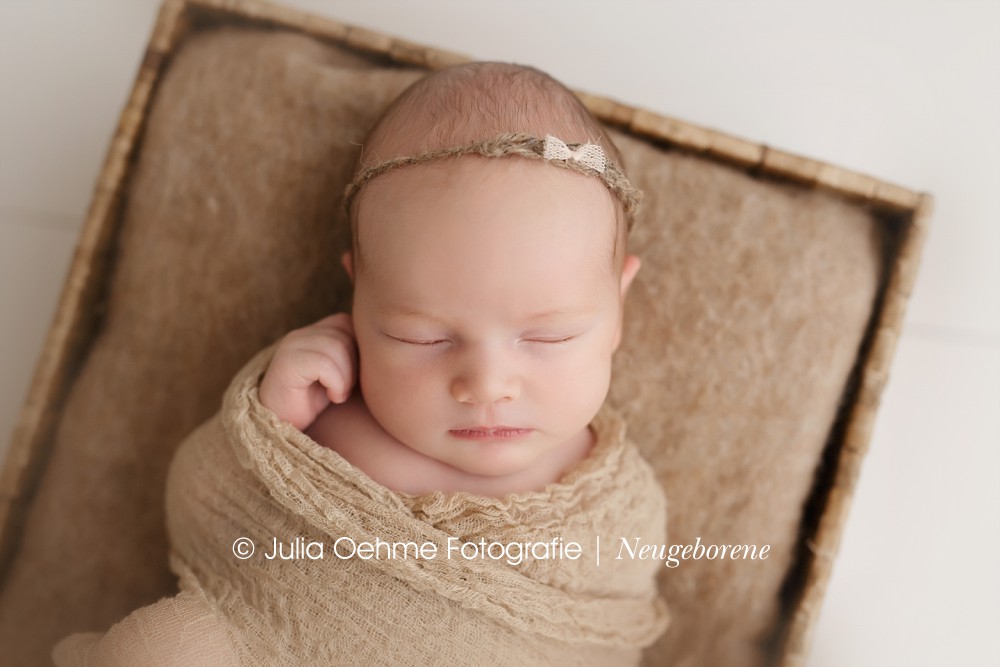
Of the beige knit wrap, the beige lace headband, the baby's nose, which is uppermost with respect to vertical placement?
the beige lace headband

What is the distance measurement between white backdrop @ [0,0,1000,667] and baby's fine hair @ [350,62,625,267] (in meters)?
0.66

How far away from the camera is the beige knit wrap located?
119 centimetres

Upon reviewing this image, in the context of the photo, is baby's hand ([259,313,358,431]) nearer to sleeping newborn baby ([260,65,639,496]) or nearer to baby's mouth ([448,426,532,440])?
sleeping newborn baby ([260,65,639,496])

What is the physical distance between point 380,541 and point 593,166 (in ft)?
2.12

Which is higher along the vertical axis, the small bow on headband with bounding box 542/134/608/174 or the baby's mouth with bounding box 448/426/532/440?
the small bow on headband with bounding box 542/134/608/174

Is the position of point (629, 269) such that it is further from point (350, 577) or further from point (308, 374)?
point (350, 577)

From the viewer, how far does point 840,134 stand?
75.4 inches

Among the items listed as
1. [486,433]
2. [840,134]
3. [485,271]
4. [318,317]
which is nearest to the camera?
[485,271]

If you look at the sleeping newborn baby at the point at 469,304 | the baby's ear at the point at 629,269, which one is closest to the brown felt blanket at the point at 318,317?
the baby's ear at the point at 629,269

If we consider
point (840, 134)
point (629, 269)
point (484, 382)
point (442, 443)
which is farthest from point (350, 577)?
point (840, 134)

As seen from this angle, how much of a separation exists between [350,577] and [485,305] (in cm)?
46

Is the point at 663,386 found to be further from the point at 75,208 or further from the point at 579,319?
the point at 75,208

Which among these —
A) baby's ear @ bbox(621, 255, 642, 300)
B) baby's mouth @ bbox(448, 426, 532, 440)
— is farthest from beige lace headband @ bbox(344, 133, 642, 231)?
baby's mouth @ bbox(448, 426, 532, 440)

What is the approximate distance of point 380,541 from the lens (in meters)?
1.19
